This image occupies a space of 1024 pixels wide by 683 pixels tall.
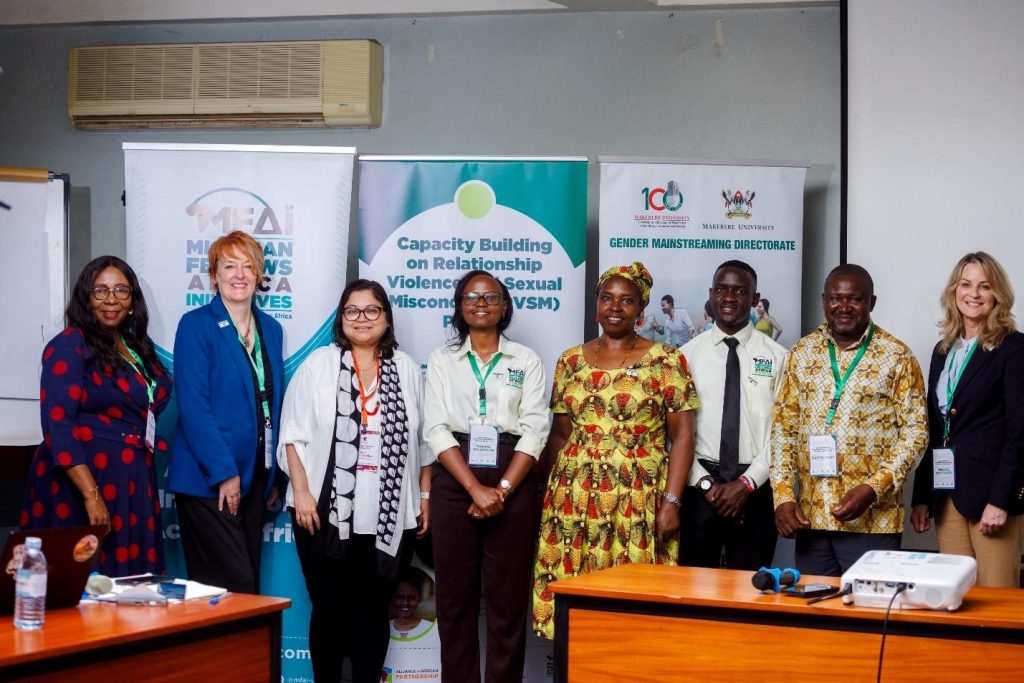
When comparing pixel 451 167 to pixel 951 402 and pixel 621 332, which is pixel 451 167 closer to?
pixel 621 332

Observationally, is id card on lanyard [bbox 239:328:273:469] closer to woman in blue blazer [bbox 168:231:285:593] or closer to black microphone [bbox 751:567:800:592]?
woman in blue blazer [bbox 168:231:285:593]

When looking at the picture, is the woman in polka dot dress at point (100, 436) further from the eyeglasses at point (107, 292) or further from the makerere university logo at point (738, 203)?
the makerere university logo at point (738, 203)

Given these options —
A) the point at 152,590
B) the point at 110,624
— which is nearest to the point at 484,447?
the point at 152,590

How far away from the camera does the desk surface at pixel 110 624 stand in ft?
7.50

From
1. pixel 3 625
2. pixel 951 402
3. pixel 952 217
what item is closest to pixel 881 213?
pixel 952 217

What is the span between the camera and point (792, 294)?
4.86m

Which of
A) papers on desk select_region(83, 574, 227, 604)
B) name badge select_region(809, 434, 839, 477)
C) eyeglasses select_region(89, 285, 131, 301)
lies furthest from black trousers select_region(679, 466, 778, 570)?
eyeglasses select_region(89, 285, 131, 301)

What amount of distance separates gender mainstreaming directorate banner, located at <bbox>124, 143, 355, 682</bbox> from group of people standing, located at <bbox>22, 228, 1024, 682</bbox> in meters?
0.22

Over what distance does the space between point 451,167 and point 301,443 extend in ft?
4.58

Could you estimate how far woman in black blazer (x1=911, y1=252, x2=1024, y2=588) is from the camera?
12.8 ft

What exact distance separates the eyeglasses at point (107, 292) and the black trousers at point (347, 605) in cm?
113

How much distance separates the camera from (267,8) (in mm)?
5613

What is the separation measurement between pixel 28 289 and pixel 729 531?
3.19 metres

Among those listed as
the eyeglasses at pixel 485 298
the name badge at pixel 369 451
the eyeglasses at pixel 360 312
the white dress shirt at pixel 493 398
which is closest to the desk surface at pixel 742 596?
the white dress shirt at pixel 493 398
